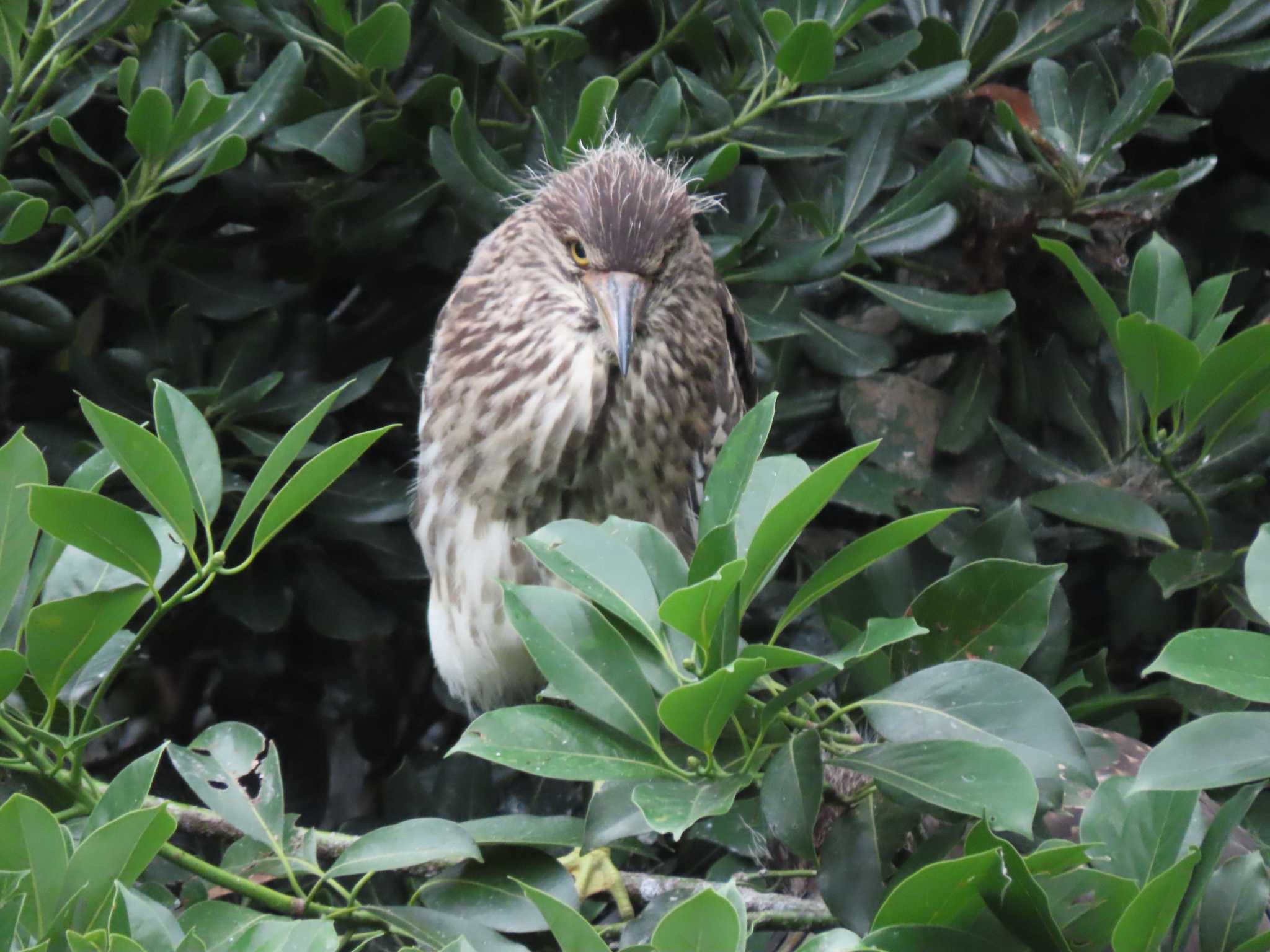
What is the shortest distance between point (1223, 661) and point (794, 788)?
0.36 m

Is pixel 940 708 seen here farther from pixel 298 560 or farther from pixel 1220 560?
pixel 298 560

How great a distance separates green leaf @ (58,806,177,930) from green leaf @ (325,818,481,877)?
0.25m

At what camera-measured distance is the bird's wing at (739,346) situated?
7.93 ft

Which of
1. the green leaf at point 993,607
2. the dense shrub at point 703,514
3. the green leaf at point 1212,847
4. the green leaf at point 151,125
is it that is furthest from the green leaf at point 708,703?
the green leaf at point 151,125

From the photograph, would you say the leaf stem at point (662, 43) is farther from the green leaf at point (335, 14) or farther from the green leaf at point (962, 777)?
the green leaf at point (962, 777)

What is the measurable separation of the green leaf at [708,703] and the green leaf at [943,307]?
4.33 ft

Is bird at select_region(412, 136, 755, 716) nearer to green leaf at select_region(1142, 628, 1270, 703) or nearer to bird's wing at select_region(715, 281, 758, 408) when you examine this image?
bird's wing at select_region(715, 281, 758, 408)

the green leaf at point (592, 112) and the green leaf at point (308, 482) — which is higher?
the green leaf at point (592, 112)

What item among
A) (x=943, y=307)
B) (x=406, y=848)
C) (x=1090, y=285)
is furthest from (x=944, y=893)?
(x=943, y=307)

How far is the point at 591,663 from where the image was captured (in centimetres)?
117

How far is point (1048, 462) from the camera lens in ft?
7.89

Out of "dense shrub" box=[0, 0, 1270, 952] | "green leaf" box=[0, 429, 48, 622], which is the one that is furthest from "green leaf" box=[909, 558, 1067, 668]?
"green leaf" box=[0, 429, 48, 622]

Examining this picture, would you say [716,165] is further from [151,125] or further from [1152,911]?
[1152,911]

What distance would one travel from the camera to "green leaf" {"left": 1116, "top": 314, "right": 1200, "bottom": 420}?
5.40 ft
